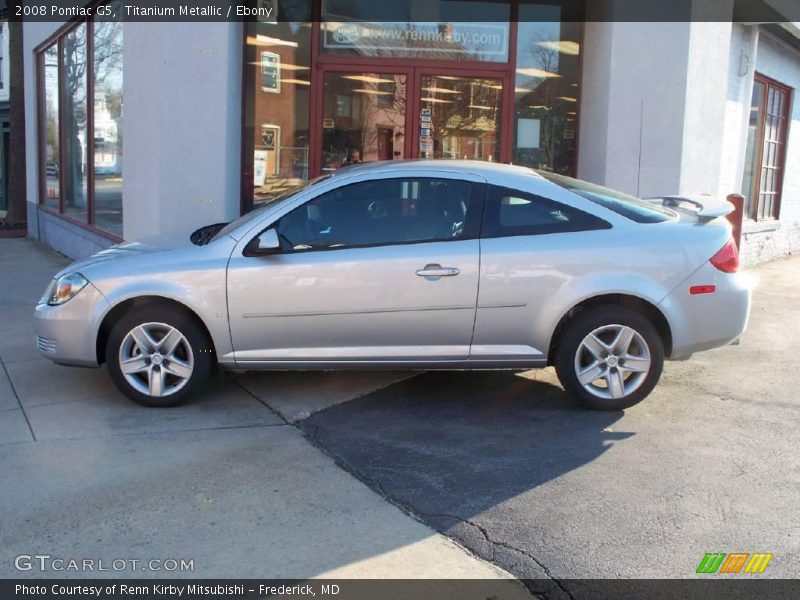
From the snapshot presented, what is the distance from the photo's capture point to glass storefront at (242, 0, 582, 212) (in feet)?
31.3

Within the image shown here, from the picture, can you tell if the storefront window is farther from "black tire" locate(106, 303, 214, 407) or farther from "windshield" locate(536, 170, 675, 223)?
"black tire" locate(106, 303, 214, 407)

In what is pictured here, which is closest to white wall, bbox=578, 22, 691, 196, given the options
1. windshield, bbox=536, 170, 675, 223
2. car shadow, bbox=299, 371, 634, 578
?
windshield, bbox=536, 170, 675, 223

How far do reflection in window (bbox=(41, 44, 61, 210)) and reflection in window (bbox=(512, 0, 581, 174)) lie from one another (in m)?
8.19

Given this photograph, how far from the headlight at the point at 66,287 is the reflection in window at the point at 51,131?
9.06 m

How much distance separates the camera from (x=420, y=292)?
5363mm

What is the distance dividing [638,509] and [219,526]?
6.70 ft

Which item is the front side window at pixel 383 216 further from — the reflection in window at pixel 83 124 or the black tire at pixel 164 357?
the reflection in window at pixel 83 124

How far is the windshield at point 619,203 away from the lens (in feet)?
18.3

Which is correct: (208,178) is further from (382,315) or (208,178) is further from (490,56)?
(382,315)

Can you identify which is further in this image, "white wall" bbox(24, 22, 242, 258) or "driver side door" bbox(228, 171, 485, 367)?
"white wall" bbox(24, 22, 242, 258)

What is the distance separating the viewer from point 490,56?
32.0 feet

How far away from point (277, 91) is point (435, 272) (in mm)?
5078

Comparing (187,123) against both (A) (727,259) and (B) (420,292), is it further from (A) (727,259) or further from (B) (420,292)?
(A) (727,259)

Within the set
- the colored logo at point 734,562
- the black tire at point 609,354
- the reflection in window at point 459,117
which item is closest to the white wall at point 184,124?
the reflection in window at point 459,117
